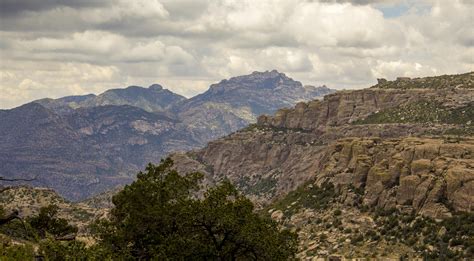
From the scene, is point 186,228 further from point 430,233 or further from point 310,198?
point 310,198

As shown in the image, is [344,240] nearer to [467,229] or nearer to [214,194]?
[467,229]

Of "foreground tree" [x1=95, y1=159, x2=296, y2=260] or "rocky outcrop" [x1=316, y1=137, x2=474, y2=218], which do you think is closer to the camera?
"foreground tree" [x1=95, y1=159, x2=296, y2=260]

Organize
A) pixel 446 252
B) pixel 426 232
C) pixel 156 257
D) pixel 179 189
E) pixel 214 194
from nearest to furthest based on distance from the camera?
pixel 156 257
pixel 214 194
pixel 179 189
pixel 446 252
pixel 426 232

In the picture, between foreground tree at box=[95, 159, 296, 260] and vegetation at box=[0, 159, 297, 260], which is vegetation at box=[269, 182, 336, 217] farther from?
vegetation at box=[0, 159, 297, 260]

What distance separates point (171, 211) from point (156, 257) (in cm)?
651

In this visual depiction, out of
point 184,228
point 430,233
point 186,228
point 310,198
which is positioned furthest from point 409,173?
point 184,228

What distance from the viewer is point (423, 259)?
7444 centimetres

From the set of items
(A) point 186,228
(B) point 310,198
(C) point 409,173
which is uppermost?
(C) point 409,173

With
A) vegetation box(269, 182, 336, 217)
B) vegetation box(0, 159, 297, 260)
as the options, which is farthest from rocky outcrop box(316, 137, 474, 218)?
vegetation box(0, 159, 297, 260)

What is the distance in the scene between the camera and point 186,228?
53.2 meters

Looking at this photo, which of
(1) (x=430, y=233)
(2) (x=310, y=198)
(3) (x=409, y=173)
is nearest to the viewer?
(1) (x=430, y=233)

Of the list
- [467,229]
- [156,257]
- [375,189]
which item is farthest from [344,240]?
[156,257]

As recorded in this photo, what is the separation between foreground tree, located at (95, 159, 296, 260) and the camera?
5112cm

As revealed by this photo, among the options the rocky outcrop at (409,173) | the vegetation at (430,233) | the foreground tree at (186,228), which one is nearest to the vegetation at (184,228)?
the foreground tree at (186,228)
